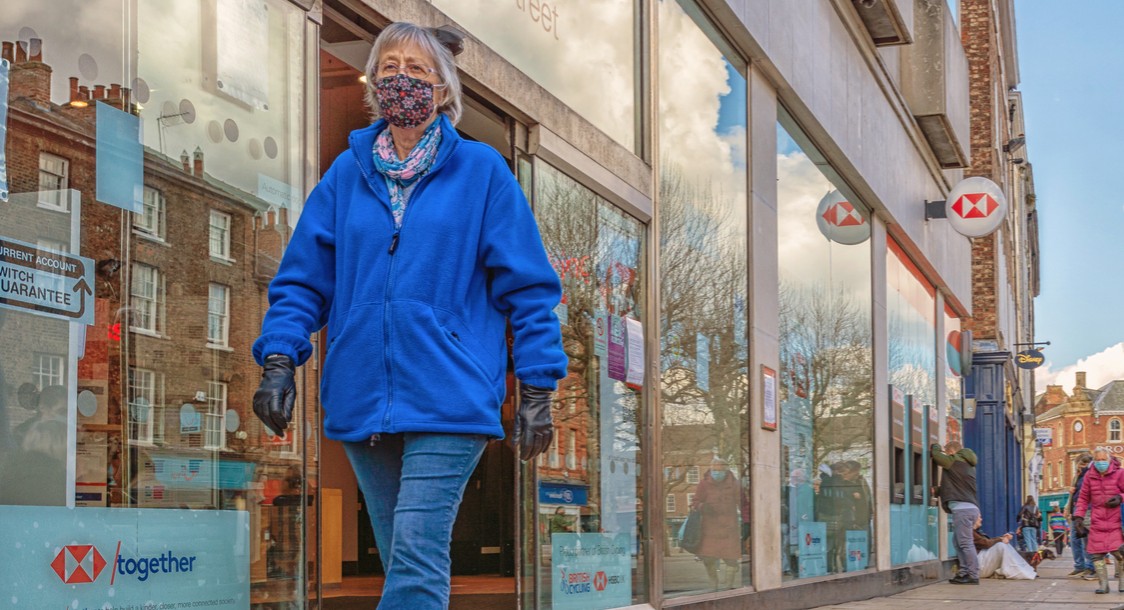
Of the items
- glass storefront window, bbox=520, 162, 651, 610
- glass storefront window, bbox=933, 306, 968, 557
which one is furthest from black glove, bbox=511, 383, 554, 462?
glass storefront window, bbox=933, 306, 968, 557

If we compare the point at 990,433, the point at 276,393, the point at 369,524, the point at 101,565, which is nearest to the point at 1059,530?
the point at 990,433

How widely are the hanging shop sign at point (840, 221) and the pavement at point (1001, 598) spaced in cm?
365

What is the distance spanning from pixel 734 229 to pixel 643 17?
2.34 metres

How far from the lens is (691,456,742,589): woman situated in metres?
10.0

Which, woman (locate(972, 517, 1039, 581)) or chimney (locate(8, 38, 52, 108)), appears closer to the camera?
chimney (locate(8, 38, 52, 108))

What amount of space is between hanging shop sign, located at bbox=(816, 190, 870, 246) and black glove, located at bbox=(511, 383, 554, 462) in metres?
11.2

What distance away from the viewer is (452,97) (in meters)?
3.64

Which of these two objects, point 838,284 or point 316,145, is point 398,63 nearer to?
point 316,145

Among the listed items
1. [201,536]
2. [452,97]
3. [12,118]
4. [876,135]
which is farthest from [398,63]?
[876,135]

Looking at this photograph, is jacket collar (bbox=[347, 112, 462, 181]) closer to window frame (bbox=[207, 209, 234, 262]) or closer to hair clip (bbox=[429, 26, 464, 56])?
hair clip (bbox=[429, 26, 464, 56])

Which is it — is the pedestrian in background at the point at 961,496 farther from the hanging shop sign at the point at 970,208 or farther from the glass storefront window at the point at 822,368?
the hanging shop sign at the point at 970,208

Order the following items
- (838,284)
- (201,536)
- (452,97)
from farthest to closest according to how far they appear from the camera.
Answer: (838,284) → (201,536) → (452,97)

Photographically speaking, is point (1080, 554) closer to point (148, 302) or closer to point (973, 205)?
point (973, 205)

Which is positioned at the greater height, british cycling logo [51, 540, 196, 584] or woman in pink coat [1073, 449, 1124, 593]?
british cycling logo [51, 540, 196, 584]
